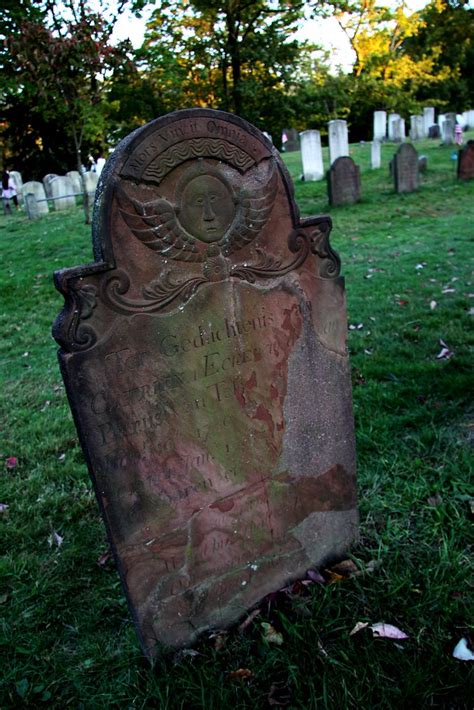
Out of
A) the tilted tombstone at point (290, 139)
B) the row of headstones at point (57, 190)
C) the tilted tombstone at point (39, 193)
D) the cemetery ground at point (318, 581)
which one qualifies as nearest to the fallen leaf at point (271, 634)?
the cemetery ground at point (318, 581)

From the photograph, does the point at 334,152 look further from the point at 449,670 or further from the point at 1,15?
the point at 449,670

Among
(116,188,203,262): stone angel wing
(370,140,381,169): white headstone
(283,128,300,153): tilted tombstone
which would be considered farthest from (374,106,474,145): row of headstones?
(116,188,203,262): stone angel wing

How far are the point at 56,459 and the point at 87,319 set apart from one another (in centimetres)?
239

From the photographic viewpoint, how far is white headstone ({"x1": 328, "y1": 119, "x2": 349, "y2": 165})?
1798 centimetres

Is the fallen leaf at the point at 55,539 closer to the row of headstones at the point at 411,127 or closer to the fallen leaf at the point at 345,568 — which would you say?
the fallen leaf at the point at 345,568

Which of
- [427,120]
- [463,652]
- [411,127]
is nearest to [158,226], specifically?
[463,652]

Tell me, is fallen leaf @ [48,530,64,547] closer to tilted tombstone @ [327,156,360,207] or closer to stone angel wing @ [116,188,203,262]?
stone angel wing @ [116,188,203,262]

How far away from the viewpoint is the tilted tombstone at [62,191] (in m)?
18.6

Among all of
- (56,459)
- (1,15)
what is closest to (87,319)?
(56,459)

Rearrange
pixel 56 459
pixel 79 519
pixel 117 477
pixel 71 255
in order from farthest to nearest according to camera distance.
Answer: pixel 71 255
pixel 56 459
pixel 79 519
pixel 117 477

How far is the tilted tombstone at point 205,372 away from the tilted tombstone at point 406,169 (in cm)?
1199

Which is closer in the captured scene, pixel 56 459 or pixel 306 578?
pixel 306 578

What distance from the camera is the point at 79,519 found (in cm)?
341

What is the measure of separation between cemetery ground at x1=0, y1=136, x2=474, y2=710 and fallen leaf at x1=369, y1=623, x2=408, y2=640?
0.02 m
